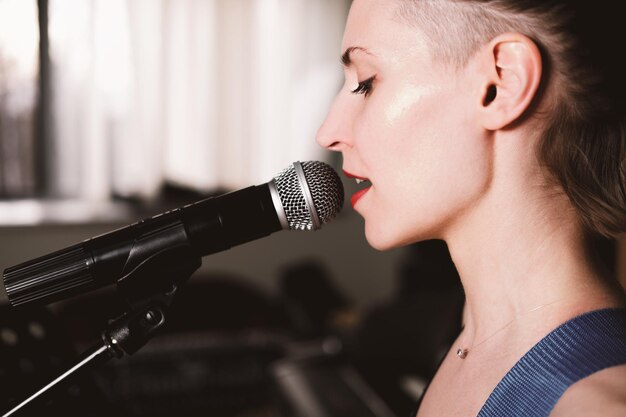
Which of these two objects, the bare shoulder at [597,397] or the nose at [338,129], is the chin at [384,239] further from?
the bare shoulder at [597,397]

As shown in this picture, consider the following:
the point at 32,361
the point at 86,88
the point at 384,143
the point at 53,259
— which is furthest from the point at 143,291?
the point at 86,88

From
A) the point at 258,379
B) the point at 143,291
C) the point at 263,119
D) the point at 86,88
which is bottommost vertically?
the point at 258,379

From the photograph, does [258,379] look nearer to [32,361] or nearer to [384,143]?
[32,361]

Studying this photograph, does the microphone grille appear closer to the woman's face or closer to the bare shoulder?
the woman's face

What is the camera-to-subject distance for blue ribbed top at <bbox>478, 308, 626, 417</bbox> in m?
0.66

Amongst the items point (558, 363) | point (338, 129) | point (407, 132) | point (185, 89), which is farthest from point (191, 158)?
point (558, 363)

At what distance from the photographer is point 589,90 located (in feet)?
2.46

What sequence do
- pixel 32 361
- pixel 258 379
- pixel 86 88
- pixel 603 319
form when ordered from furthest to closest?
pixel 86 88
pixel 258 379
pixel 32 361
pixel 603 319

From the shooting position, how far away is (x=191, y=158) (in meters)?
3.87

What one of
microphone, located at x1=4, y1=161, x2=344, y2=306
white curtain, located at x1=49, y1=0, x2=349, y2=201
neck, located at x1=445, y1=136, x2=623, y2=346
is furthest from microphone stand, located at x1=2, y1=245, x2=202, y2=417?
white curtain, located at x1=49, y1=0, x2=349, y2=201

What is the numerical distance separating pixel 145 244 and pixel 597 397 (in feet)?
1.75

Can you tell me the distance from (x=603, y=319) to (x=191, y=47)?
341 centimetres

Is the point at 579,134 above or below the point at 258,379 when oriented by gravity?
above

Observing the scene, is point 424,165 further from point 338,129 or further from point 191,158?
point 191,158
